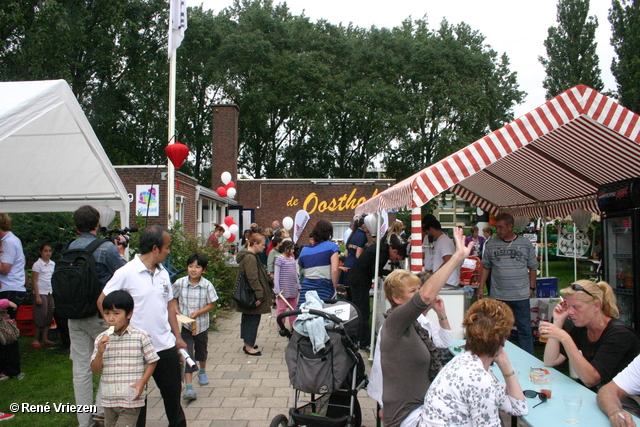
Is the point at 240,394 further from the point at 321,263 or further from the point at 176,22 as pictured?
the point at 176,22

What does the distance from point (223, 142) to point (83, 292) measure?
23.5 m

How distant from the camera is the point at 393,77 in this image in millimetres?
34969

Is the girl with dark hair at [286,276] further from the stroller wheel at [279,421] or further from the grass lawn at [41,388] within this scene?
the stroller wheel at [279,421]

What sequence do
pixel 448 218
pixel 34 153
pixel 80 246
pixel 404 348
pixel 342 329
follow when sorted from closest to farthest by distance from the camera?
1. pixel 404 348
2. pixel 342 329
3. pixel 80 246
4. pixel 34 153
5. pixel 448 218

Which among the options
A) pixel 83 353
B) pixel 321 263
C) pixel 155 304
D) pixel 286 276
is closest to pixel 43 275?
pixel 286 276

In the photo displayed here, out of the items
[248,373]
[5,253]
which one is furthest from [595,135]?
[5,253]

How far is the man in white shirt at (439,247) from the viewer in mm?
6895

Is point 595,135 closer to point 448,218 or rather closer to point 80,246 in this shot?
point 80,246

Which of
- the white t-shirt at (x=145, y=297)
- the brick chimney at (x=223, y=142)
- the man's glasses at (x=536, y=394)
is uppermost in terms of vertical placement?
the brick chimney at (x=223, y=142)

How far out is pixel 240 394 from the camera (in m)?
5.38

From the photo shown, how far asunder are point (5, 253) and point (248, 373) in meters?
3.47

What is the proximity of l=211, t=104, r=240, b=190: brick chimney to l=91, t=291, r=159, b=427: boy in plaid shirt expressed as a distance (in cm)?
2374

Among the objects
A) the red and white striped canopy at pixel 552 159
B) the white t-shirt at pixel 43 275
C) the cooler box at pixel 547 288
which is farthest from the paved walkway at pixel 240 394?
the cooler box at pixel 547 288

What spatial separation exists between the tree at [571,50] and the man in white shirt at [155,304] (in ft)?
105
